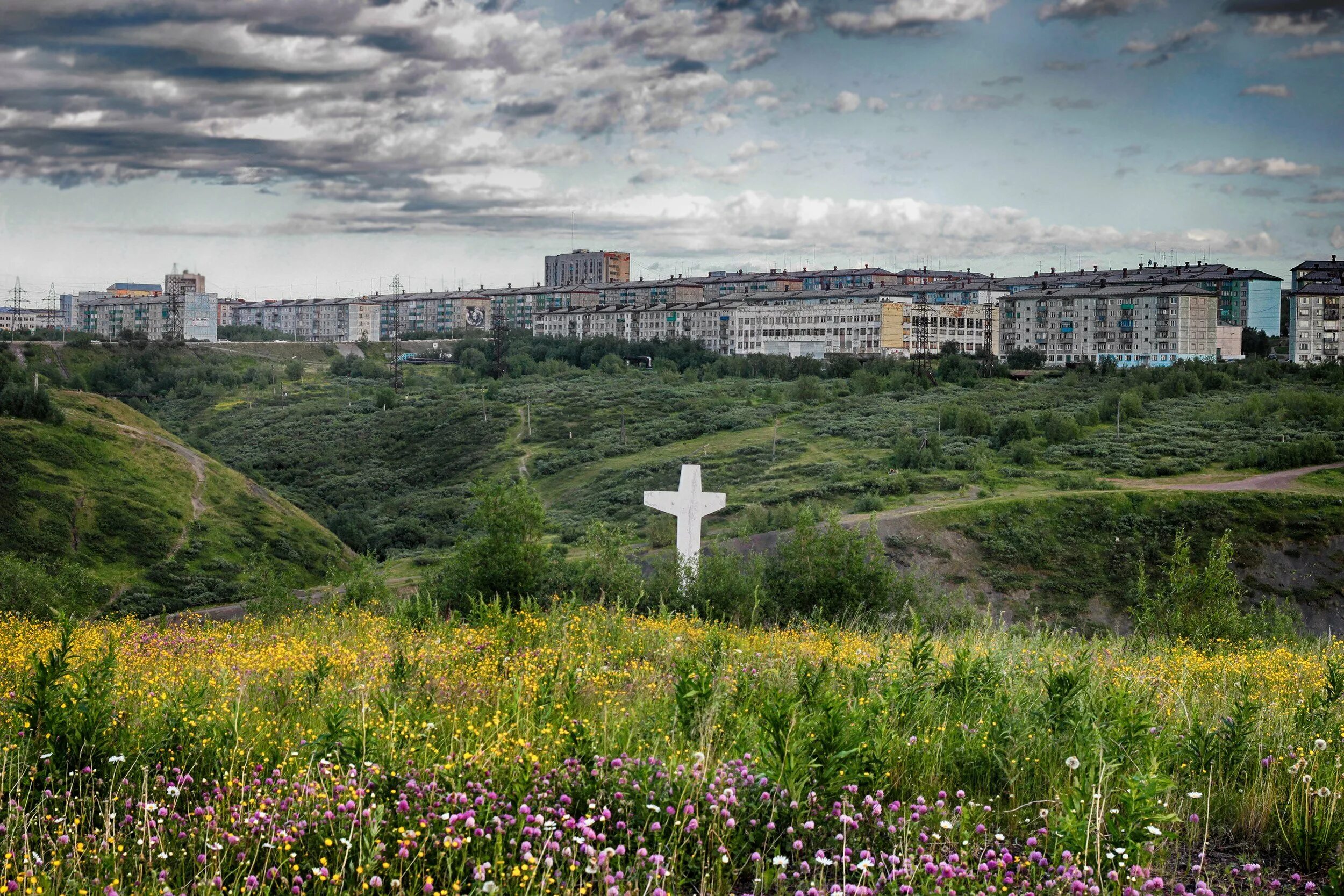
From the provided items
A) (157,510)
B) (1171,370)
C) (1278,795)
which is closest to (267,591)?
(1278,795)

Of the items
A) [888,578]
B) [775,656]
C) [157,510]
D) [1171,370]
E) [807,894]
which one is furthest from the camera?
[1171,370]

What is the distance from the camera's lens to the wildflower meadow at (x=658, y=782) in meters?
3.98

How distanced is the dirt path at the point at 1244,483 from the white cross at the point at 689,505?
3238 cm

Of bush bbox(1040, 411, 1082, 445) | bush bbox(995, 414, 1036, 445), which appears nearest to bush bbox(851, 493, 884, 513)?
bush bbox(995, 414, 1036, 445)

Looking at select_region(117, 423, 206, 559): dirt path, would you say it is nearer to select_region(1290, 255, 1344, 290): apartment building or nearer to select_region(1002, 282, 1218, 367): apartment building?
select_region(1002, 282, 1218, 367): apartment building

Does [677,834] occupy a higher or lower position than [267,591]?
higher

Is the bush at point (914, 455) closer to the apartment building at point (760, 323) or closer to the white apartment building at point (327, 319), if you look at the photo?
the apartment building at point (760, 323)

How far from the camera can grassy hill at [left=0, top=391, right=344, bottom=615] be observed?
38.3 m

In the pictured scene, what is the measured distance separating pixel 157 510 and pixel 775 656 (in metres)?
40.7

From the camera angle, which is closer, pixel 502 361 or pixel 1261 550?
pixel 1261 550

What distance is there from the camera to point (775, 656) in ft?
27.4

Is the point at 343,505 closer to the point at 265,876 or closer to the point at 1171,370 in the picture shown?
the point at 1171,370

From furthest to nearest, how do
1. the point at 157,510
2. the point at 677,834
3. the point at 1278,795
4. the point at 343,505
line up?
1. the point at 343,505
2. the point at 157,510
3. the point at 1278,795
4. the point at 677,834

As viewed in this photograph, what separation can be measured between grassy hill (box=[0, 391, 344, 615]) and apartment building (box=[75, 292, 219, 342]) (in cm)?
10075
